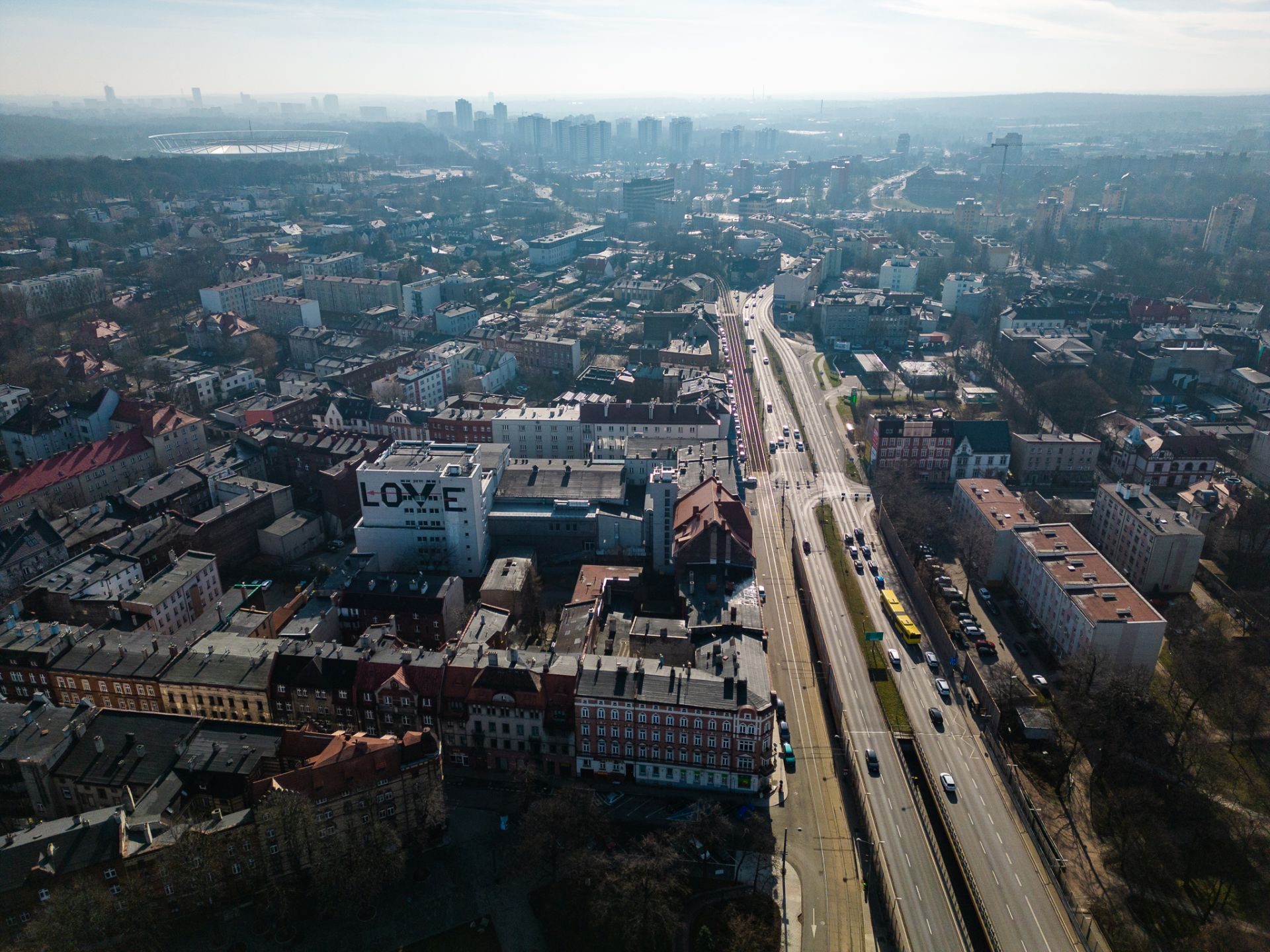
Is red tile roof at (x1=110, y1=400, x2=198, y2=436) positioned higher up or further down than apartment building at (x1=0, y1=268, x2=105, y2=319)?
further down

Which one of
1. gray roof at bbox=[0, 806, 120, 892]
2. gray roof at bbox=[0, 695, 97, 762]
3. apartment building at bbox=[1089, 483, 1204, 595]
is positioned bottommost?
apartment building at bbox=[1089, 483, 1204, 595]

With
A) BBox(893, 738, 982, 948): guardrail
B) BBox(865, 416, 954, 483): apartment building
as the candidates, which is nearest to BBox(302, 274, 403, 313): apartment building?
BBox(865, 416, 954, 483): apartment building

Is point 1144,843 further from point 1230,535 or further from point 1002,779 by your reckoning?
point 1230,535

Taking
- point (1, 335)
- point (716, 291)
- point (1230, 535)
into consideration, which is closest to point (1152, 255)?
point (716, 291)

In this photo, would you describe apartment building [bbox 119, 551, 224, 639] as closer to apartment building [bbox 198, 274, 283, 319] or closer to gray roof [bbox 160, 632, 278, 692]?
gray roof [bbox 160, 632, 278, 692]

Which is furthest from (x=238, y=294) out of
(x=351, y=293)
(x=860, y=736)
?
(x=860, y=736)

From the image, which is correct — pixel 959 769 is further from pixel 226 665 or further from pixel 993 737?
pixel 226 665

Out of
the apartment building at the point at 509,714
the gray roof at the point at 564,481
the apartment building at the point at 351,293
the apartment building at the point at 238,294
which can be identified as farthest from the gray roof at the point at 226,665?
the apartment building at the point at 238,294
